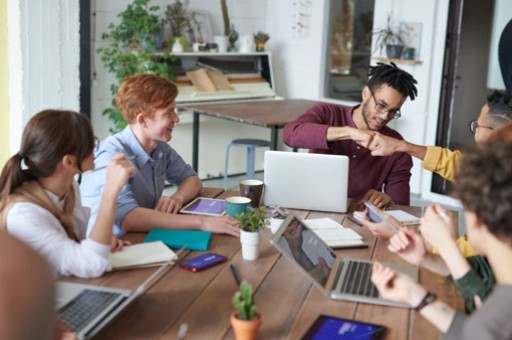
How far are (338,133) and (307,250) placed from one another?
1.14m

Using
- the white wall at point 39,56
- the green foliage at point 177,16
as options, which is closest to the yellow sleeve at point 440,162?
the white wall at point 39,56

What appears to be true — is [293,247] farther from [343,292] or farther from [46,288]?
[46,288]

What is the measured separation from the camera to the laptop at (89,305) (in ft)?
4.96

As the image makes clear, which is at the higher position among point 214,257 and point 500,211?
point 500,211

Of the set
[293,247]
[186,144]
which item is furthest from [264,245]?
[186,144]

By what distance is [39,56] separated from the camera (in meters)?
4.70

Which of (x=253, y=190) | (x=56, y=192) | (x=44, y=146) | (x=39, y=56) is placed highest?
(x=39, y=56)

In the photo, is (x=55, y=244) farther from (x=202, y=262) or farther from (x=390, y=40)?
(x=390, y=40)

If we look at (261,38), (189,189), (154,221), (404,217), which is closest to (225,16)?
(261,38)

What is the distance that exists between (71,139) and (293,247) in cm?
71

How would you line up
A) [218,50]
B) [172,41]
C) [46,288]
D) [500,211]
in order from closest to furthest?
[46,288]
[500,211]
[172,41]
[218,50]

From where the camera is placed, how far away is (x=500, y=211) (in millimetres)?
1256

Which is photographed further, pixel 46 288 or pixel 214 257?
pixel 214 257

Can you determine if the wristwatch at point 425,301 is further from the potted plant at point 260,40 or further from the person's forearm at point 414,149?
the potted plant at point 260,40
